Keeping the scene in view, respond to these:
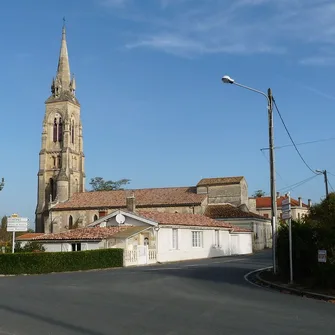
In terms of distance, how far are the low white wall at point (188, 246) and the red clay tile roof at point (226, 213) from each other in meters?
10.6

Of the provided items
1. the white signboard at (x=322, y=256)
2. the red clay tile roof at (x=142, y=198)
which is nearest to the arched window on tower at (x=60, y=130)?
the red clay tile roof at (x=142, y=198)

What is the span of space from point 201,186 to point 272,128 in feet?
151

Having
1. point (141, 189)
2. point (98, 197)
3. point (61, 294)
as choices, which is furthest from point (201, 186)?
point (61, 294)

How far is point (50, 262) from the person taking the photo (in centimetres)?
2828

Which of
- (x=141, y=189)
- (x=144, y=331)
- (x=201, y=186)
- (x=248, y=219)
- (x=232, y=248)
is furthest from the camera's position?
(x=141, y=189)

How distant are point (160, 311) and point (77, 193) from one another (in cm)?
Answer: 6738

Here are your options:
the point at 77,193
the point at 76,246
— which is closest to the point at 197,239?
the point at 76,246

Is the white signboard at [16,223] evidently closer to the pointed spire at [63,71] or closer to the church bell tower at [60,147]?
the church bell tower at [60,147]

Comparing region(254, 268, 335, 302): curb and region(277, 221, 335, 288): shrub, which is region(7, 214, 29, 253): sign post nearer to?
region(277, 221, 335, 288): shrub

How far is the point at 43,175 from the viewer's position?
8575 cm

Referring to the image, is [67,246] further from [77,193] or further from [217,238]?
[77,193]

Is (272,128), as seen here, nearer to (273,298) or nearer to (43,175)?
(273,298)

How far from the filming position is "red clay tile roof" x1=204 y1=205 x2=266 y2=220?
58519 millimetres

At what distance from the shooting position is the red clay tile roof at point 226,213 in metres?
58.5
